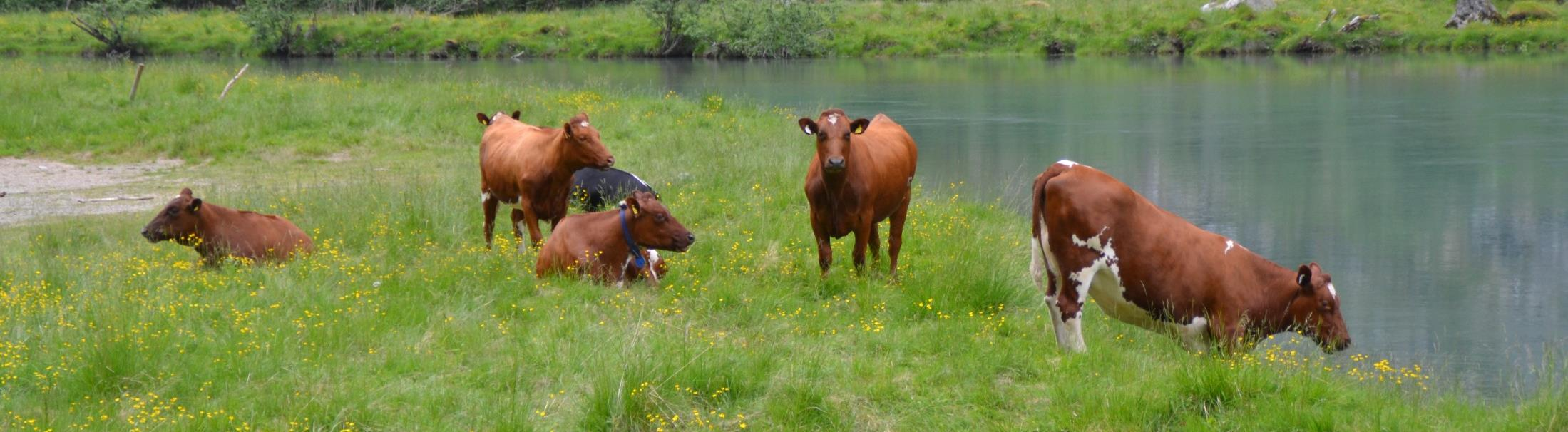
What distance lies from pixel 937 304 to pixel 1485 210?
9.82 m

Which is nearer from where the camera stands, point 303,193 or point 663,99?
point 303,193

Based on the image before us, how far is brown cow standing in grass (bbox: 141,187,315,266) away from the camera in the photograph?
9102 mm

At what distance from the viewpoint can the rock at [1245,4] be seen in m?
44.3

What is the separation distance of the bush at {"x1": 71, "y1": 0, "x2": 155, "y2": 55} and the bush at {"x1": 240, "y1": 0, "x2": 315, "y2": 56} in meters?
3.51

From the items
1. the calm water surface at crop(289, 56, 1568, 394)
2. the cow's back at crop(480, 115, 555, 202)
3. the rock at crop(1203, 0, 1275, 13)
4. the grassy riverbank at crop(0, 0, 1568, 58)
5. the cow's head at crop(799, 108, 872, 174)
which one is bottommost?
the calm water surface at crop(289, 56, 1568, 394)

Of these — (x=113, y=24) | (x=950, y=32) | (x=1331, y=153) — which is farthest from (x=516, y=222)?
(x=113, y=24)

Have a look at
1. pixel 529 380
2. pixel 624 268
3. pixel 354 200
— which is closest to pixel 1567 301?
pixel 624 268

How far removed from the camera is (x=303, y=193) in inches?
499

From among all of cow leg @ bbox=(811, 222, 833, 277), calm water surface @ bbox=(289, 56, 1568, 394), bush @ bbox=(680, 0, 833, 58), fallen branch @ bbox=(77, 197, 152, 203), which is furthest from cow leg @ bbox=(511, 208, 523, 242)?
bush @ bbox=(680, 0, 833, 58)

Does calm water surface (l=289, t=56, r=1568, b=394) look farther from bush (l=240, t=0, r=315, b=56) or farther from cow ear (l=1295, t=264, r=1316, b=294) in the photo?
bush (l=240, t=0, r=315, b=56)

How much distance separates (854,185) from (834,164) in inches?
18.9

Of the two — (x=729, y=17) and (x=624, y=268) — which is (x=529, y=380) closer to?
(x=624, y=268)

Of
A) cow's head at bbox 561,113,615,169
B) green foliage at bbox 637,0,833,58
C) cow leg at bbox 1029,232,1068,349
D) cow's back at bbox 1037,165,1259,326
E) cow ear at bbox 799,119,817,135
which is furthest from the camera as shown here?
green foliage at bbox 637,0,833,58

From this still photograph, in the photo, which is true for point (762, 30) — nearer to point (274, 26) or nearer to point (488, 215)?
point (274, 26)
